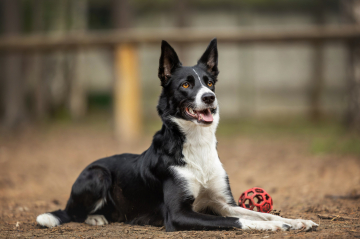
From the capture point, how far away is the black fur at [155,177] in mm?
3214

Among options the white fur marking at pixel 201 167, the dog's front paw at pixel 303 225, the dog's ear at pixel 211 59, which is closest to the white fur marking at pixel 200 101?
the white fur marking at pixel 201 167

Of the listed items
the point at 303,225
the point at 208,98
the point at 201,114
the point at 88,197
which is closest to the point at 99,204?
the point at 88,197

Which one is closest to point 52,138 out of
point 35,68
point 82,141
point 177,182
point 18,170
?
point 82,141

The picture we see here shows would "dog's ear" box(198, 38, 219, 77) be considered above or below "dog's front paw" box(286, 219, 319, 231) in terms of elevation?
above

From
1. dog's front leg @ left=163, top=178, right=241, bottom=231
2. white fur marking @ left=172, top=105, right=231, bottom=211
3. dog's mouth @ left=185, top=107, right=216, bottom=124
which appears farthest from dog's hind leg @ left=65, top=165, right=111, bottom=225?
dog's mouth @ left=185, top=107, right=216, bottom=124

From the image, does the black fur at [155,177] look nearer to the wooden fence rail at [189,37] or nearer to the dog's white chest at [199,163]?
the dog's white chest at [199,163]

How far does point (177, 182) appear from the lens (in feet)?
10.4

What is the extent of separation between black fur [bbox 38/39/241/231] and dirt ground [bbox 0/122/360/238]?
151 millimetres

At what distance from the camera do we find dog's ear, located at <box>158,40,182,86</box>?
3555mm

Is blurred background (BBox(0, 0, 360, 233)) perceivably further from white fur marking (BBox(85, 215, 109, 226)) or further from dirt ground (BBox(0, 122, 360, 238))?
white fur marking (BBox(85, 215, 109, 226))

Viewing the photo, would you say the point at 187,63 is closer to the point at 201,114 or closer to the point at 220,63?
the point at 220,63

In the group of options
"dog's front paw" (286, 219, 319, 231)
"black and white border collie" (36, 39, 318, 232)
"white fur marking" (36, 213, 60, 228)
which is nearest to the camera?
"dog's front paw" (286, 219, 319, 231)

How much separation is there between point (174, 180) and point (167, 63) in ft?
3.66

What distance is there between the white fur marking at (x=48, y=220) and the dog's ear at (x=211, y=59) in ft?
6.50
